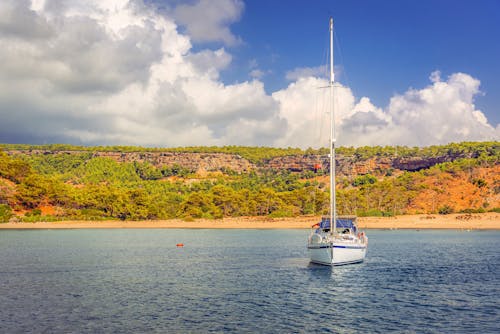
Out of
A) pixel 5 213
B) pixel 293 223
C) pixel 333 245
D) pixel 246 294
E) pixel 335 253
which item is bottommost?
pixel 246 294

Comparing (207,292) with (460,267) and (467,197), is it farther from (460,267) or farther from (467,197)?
(467,197)

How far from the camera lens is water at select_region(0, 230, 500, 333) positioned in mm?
30219

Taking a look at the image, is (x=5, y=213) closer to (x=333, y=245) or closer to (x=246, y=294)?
(x=333, y=245)

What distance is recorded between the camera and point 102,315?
32625mm

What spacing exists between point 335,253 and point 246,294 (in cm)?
1457

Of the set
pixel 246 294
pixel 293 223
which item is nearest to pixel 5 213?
pixel 293 223

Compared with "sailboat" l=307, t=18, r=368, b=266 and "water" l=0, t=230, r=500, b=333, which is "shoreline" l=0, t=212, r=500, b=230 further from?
"sailboat" l=307, t=18, r=368, b=266

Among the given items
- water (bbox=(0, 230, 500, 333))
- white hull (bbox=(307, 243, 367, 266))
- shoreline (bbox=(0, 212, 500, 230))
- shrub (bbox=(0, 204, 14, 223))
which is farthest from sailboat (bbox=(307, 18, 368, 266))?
shrub (bbox=(0, 204, 14, 223))

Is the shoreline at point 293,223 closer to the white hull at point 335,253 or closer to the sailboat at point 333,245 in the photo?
the sailboat at point 333,245

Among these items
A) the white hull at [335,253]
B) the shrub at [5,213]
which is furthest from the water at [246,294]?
the shrub at [5,213]

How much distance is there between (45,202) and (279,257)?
404 ft

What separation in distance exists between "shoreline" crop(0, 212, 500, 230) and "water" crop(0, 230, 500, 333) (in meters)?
82.6

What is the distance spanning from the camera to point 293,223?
161 metres

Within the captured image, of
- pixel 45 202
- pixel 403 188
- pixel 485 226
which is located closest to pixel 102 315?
pixel 485 226
